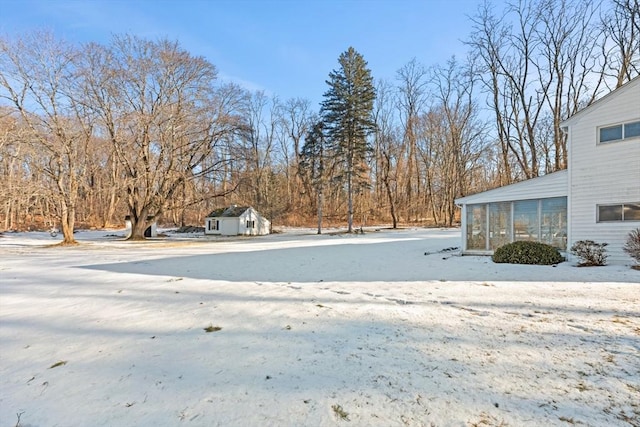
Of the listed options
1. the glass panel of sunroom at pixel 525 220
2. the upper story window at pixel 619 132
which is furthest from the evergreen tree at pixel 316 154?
the upper story window at pixel 619 132

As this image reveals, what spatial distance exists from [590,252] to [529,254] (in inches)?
54.3

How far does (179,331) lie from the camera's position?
4059mm

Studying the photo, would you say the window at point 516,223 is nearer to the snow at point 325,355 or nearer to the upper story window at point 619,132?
the upper story window at point 619,132

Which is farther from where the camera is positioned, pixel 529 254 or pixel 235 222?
pixel 235 222

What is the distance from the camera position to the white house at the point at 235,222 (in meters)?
30.4

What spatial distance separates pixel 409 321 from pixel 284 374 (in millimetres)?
2049

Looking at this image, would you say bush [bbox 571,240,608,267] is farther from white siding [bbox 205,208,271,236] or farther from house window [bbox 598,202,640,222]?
white siding [bbox 205,208,271,236]

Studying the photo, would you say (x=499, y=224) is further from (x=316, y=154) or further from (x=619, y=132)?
(x=316, y=154)

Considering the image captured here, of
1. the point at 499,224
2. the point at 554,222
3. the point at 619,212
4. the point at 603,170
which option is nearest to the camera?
the point at 619,212

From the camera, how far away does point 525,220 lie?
10.8 m

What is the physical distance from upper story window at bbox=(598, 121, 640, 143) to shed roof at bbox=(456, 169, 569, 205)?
1290 mm

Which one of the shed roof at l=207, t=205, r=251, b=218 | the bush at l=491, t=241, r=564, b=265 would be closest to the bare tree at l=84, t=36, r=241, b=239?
the shed roof at l=207, t=205, r=251, b=218

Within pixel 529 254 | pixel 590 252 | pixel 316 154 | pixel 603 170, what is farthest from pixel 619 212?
pixel 316 154

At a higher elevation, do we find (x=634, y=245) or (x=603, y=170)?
(x=603, y=170)
